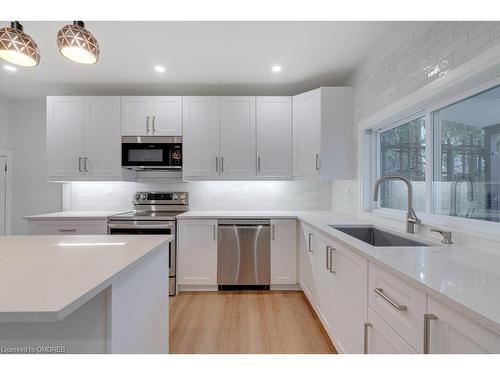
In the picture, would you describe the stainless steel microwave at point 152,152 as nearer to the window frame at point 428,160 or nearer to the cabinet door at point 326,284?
the cabinet door at point 326,284

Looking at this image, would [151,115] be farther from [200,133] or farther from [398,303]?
[398,303]

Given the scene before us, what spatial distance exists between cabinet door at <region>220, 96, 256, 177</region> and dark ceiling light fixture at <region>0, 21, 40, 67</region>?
2.04 metres

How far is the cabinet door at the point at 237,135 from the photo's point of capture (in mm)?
3152

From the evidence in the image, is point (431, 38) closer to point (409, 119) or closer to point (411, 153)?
point (409, 119)

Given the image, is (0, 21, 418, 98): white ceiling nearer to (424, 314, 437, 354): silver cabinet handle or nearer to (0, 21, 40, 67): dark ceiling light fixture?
(0, 21, 40, 67): dark ceiling light fixture

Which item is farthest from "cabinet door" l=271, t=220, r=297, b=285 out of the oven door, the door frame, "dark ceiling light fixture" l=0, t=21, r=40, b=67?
the door frame

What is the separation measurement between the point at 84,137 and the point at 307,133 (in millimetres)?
2736

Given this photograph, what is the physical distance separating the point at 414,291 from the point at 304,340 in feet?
4.38

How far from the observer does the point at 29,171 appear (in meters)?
3.67

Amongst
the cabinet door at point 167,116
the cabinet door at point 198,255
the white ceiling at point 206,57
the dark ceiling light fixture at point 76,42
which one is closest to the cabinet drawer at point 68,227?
the cabinet door at point 198,255

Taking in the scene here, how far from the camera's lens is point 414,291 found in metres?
0.94

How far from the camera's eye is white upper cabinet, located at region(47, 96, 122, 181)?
3.14 meters

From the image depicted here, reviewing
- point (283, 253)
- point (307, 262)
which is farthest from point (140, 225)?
point (307, 262)

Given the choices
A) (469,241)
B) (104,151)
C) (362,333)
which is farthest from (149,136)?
(469,241)
